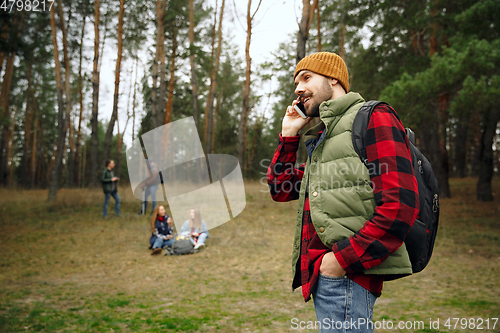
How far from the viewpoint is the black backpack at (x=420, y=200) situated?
5.09 ft

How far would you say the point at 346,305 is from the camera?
160cm

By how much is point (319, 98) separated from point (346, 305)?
101 cm

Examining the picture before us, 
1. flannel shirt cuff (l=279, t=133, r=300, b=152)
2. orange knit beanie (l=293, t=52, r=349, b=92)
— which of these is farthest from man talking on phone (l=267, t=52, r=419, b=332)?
flannel shirt cuff (l=279, t=133, r=300, b=152)

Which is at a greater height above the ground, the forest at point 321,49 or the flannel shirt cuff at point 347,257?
the forest at point 321,49

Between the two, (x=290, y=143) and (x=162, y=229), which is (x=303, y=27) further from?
(x=290, y=143)

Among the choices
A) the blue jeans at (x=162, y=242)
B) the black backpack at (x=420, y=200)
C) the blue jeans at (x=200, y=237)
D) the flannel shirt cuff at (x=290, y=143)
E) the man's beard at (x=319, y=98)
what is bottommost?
the blue jeans at (x=162, y=242)

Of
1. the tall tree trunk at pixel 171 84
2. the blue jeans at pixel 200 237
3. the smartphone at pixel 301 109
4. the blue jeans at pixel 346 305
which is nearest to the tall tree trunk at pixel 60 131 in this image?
the tall tree trunk at pixel 171 84

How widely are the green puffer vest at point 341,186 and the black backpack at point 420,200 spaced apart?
0.04 metres

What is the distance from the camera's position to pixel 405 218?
4.72 feet

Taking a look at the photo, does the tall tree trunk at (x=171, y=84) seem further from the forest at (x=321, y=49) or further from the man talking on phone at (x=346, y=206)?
the man talking on phone at (x=346, y=206)

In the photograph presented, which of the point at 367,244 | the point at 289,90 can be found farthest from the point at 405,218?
the point at 289,90

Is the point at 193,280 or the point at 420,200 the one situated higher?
the point at 420,200

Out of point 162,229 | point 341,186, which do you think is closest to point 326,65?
point 341,186

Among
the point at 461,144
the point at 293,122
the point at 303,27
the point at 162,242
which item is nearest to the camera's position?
the point at 293,122
